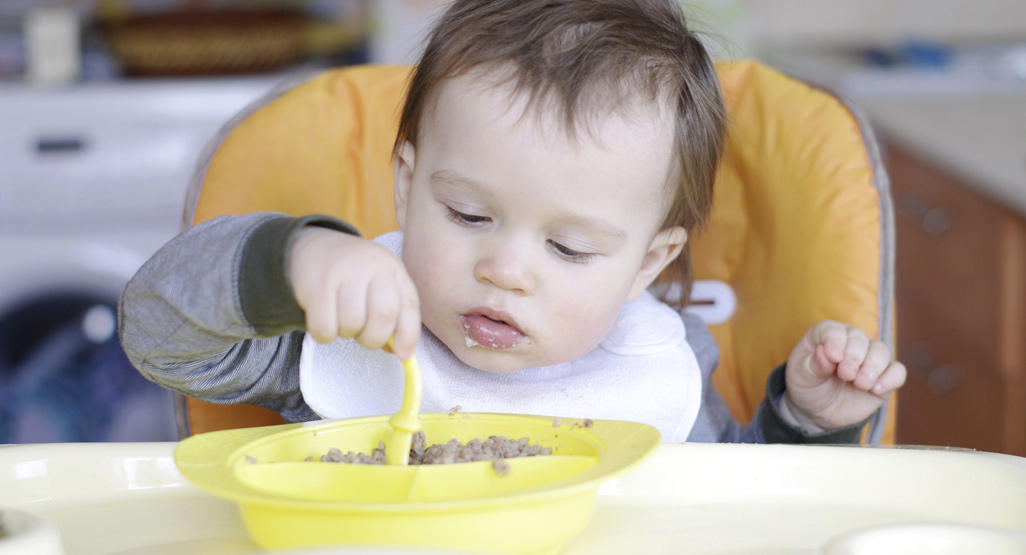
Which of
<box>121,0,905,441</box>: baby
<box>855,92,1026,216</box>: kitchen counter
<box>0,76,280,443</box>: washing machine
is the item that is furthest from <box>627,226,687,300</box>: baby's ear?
<box>0,76,280,443</box>: washing machine

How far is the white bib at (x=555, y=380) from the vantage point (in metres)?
0.93

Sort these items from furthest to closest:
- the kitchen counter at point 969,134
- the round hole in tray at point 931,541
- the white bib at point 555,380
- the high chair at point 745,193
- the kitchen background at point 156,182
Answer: the kitchen background at point 156,182 < the kitchen counter at point 969,134 < the high chair at point 745,193 < the white bib at point 555,380 < the round hole in tray at point 931,541

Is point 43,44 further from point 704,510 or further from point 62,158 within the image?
point 704,510

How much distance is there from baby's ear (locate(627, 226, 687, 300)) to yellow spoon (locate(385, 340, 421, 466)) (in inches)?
14.6

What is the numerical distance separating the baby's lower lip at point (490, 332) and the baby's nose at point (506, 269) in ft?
0.12

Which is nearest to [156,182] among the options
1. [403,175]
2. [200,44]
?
[200,44]

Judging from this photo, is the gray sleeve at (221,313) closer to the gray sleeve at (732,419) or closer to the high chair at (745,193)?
the high chair at (745,193)

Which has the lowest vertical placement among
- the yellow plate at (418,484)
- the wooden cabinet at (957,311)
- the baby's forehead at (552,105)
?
the wooden cabinet at (957,311)

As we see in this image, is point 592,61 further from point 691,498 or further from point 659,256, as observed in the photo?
point 691,498

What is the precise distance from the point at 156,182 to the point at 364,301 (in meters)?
1.59

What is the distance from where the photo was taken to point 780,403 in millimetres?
1038

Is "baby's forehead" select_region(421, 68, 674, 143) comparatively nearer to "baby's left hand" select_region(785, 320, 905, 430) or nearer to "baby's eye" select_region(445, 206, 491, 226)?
"baby's eye" select_region(445, 206, 491, 226)

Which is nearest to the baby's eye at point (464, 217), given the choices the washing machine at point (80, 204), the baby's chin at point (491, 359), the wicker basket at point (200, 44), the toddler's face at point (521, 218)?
the toddler's face at point (521, 218)

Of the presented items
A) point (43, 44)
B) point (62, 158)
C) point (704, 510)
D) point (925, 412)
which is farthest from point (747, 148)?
point (43, 44)
